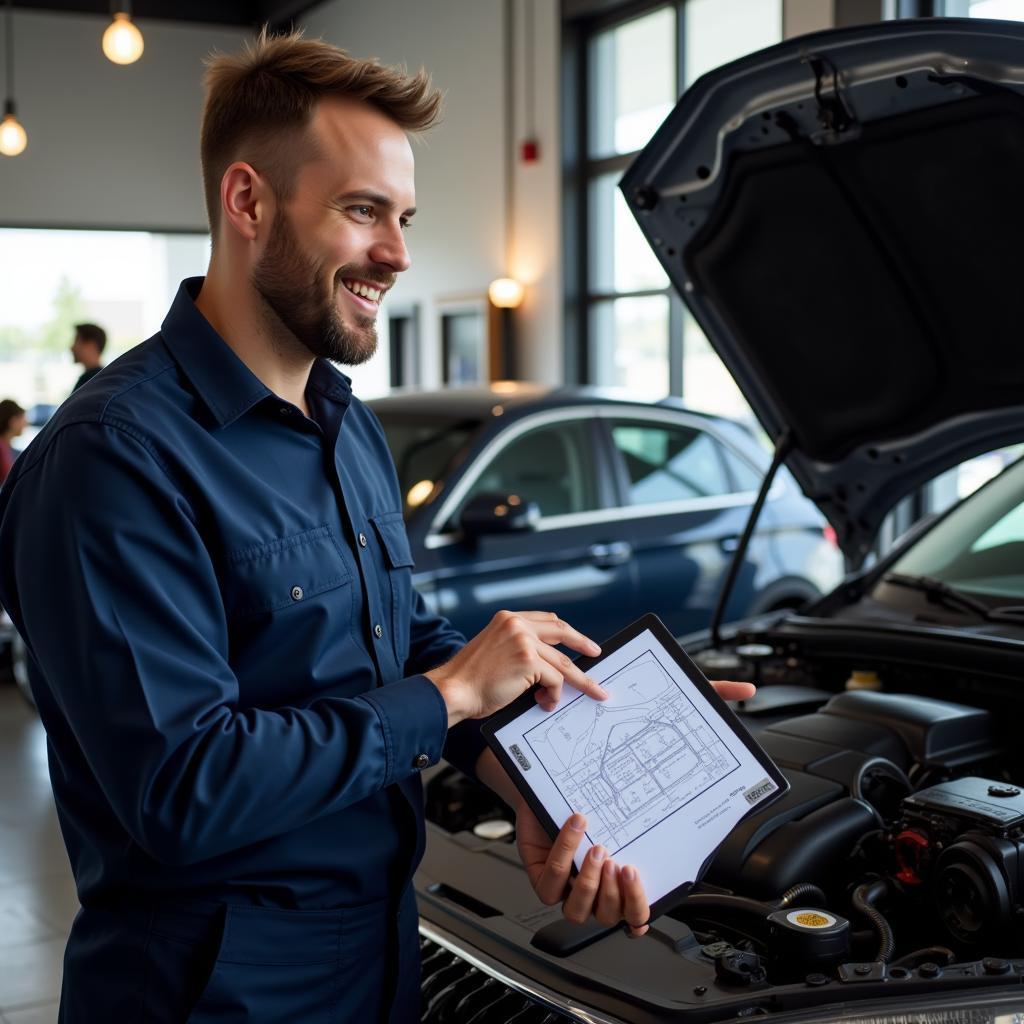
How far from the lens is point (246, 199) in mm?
1484

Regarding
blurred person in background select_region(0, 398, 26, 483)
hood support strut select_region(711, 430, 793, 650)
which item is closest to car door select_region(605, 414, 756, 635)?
hood support strut select_region(711, 430, 793, 650)

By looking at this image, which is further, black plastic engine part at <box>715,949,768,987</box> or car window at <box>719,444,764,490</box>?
car window at <box>719,444,764,490</box>

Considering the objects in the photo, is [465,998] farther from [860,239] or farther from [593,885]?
[860,239]

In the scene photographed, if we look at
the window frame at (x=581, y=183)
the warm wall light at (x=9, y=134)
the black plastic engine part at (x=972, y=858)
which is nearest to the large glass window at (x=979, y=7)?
the window frame at (x=581, y=183)

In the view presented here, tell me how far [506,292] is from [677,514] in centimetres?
571

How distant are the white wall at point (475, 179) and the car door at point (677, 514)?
4898 millimetres

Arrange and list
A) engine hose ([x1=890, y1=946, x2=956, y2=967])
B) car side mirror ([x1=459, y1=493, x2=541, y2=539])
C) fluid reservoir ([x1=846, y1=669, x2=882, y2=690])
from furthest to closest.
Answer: car side mirror ([x1=459, y1=493, x2=541, y2=539])
fluid reservoir ([x1=846, y1=669, x2=882, y2=690])
engine hose ([x1=890, y1=946, x2=956, y2=967])

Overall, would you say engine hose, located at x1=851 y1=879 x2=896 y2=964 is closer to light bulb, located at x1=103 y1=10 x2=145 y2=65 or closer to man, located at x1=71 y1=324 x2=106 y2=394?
light bulb, located at x1=103 y1=10 x2=145 y2=65

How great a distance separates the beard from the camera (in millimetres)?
1464

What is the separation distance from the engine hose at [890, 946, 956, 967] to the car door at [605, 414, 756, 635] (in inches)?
125

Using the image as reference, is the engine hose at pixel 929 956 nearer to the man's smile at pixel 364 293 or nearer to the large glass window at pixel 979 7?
the man's smile at pixel 364 293

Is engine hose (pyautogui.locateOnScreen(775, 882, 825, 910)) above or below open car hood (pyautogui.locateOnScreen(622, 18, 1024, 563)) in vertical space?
below

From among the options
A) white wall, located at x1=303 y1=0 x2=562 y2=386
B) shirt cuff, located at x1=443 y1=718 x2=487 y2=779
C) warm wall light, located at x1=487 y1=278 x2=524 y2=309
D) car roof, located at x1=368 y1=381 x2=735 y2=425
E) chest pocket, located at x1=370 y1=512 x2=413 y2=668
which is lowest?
shirt cuff, located at x1=443 y1=718 x2=487 y2=779

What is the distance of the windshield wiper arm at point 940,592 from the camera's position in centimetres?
248
